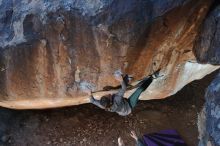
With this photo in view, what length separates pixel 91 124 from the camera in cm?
411

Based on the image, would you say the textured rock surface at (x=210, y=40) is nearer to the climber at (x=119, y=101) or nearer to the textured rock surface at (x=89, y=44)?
the textured rock surface at (x=89, y=44)

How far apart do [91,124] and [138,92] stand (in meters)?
0.97

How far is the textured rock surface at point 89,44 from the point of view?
2947 millimetres

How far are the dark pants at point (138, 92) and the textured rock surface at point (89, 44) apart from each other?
0.09 metres

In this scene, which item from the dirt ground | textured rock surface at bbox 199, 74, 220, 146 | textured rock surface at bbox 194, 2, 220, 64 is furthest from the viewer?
the dirt ground

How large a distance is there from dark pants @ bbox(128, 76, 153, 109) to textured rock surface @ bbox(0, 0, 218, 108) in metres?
0.09

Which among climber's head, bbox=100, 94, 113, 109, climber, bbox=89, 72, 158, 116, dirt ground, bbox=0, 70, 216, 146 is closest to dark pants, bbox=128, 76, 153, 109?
climber, bbox=89, 72, 158, 116

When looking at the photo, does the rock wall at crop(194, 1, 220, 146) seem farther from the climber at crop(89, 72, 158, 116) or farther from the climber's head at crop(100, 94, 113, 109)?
the climber's head at crop(100, 94, 113, 109)

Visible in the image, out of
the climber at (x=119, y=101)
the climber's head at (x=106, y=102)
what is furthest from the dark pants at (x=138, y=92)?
the climber's head at (x=106, y=102)

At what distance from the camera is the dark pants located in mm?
3219

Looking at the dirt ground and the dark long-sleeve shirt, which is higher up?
the dark long-sleeve shirt

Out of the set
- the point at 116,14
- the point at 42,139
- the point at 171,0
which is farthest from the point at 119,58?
the point at 42,139

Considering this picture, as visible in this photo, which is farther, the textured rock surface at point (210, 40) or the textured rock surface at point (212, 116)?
the textured rock surface at point (210, 40)

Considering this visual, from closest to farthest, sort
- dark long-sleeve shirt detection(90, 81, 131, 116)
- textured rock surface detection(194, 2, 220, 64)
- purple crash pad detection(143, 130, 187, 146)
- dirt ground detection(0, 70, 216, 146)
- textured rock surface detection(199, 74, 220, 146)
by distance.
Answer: textured rock surface detection(199, 74, 220, 146) < textured rock surface detection(194, 2, 220, 64) < dark long-sleeve shirt detection(90, 81, 131, 116) < purple crash pad detection(143, 130, 187, 146) < dirt ground detection(0, 70, 216, 146)
